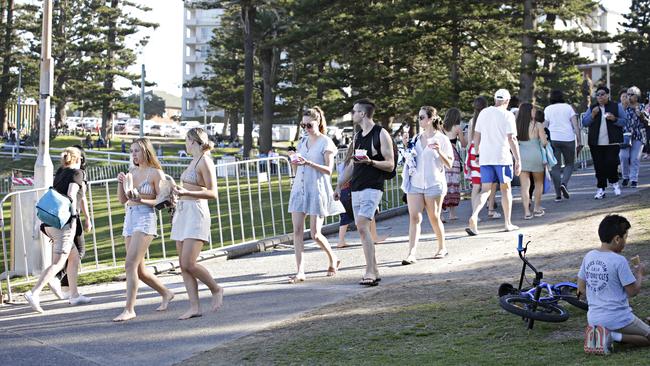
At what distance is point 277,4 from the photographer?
47469 mm

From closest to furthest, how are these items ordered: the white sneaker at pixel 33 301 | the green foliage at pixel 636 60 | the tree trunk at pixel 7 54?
the white sneaker at pixel 33 301 < the green foliage at pixel 636 60 < the tree trunk at pixel 7 54

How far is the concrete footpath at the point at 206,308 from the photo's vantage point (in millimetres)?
7789

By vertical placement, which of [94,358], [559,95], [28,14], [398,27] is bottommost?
[94,358]

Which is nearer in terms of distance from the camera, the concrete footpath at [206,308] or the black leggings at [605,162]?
the concrete footpath at [206,308]

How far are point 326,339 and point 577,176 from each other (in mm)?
14485

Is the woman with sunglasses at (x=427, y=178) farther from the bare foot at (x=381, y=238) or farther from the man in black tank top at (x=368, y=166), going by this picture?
the bare foot at (x=381, y=238)

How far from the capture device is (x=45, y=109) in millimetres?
12359

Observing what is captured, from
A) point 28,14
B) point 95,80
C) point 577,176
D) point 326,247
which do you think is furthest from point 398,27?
point 28,14

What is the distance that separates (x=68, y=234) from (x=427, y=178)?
3.97m

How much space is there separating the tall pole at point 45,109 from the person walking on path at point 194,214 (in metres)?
3.57

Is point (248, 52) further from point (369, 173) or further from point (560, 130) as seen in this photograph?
point (369, 173)

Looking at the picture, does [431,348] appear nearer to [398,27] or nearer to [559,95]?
[559,95]

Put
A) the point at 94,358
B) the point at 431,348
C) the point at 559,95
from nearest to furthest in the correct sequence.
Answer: the point at 431,348, the point at 94,358, the point at 559,95

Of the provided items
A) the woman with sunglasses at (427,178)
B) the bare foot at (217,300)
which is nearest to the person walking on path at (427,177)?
the woman with sunglasses at (427,178)
